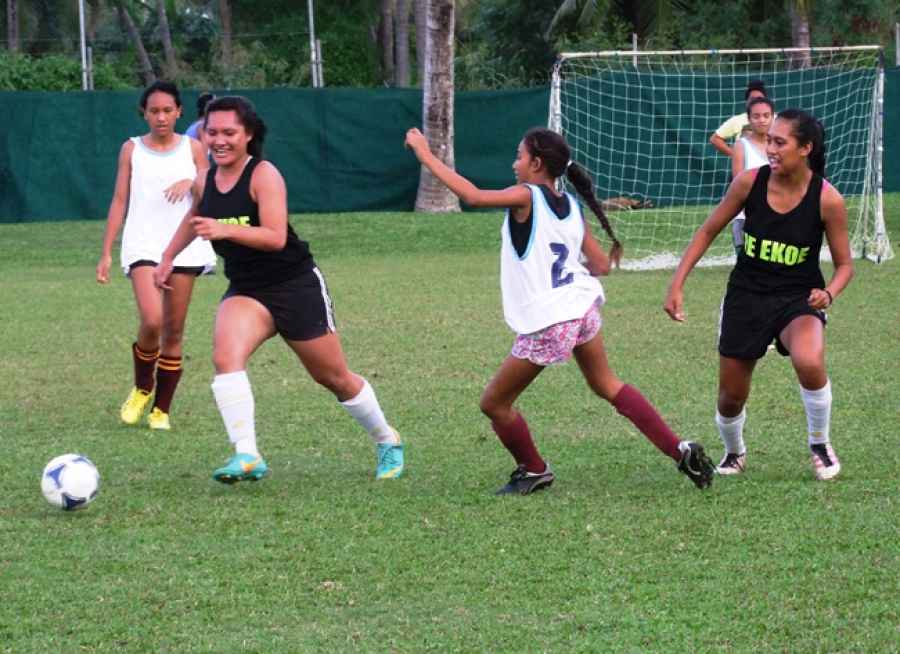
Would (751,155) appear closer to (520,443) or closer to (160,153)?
(160,153)

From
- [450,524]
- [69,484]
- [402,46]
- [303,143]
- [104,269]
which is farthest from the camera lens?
[402,46]

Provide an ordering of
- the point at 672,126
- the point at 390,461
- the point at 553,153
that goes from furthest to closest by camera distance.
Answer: the point at 672,126 < the point at 390,461 < the point at 553,153

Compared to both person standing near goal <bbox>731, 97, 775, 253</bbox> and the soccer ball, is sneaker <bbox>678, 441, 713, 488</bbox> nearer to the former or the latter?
the soccer ball

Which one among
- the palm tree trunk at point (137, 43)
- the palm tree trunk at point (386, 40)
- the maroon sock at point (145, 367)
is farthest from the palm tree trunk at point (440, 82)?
the palm tree trunk at point (386, 40)

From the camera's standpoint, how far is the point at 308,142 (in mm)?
→ 20531

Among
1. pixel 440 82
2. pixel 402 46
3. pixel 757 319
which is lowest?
pixel 402 46

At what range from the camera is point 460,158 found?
68.9 ft

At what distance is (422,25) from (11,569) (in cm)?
3029

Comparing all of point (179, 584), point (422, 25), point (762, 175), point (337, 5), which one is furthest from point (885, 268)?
point (337, 5)

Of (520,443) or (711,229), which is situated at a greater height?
(711,229)

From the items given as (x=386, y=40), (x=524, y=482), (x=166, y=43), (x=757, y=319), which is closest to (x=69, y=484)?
(x=524, y=482)

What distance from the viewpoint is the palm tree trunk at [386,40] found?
3931 cm

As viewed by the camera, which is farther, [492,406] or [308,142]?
[308,142]

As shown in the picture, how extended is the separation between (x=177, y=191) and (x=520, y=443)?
267 cm
